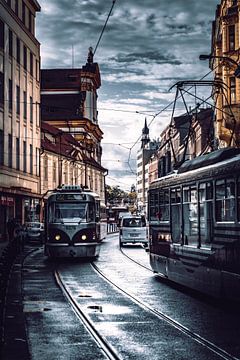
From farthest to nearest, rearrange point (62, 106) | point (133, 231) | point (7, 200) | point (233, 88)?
point (62, 106) → point (7, 200) → point (133, 231) → point (233, 88)

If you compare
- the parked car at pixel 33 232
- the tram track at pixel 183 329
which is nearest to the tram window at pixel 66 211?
the tram track at pixel 183 329

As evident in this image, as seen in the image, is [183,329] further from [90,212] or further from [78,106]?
[78,106]

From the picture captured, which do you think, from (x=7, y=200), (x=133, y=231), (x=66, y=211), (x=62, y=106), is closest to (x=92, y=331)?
(x=66, y=211)

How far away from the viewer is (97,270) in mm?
25438

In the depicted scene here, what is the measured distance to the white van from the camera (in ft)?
151

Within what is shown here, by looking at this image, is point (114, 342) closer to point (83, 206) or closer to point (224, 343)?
point (224, 343)

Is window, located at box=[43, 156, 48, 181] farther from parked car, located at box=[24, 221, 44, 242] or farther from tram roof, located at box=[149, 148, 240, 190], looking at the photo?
tram roof, located at box=[149, 148, 240, 190]

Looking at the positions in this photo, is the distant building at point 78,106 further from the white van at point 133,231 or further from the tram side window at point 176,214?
the tram side window at point 176,214

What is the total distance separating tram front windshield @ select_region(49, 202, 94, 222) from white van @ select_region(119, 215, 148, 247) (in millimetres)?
16356

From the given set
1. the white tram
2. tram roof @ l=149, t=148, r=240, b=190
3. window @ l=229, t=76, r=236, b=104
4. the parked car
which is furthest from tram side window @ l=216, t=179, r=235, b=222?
the parked car

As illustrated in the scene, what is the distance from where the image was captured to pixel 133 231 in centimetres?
4606

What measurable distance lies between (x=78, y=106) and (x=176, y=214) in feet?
309

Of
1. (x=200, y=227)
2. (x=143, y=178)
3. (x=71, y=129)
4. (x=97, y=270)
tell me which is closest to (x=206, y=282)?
(x=200, y=227)

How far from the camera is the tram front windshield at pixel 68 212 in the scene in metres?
29.4
